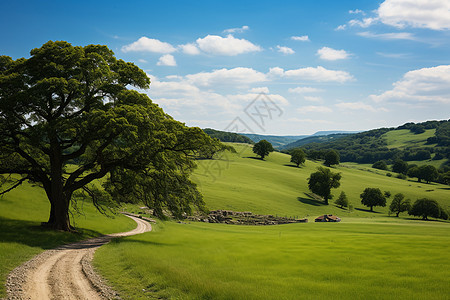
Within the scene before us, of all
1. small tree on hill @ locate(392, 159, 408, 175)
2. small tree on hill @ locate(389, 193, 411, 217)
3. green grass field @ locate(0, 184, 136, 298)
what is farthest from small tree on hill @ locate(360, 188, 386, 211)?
small tree on hill @ locate(392, 159, 408, 175)

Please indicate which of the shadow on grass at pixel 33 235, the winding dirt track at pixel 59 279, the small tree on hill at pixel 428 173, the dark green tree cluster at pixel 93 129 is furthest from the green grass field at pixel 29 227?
the small tree on hill at pixel 428 173

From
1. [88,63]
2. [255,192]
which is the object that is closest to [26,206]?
[88,63]

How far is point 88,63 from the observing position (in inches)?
914

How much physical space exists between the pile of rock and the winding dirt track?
42.9 meters

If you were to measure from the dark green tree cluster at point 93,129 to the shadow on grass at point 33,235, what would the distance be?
1.45 meters

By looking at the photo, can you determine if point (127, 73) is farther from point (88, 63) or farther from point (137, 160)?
point (137, 160)

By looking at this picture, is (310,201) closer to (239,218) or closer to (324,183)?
(324,183)

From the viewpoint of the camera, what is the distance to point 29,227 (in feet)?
80.6

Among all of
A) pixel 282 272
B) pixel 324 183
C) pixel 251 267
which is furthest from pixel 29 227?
pixel 324 183

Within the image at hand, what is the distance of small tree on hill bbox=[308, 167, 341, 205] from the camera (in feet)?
316

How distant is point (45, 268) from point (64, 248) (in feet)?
19.1

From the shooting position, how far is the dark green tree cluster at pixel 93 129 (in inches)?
855

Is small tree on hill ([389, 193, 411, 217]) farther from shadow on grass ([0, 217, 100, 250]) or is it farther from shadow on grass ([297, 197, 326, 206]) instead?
shadow on grass ([0, 217, 100, 250])

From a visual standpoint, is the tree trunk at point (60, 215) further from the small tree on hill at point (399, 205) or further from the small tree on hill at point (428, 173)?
the small tree on hill at point (428, 173)
